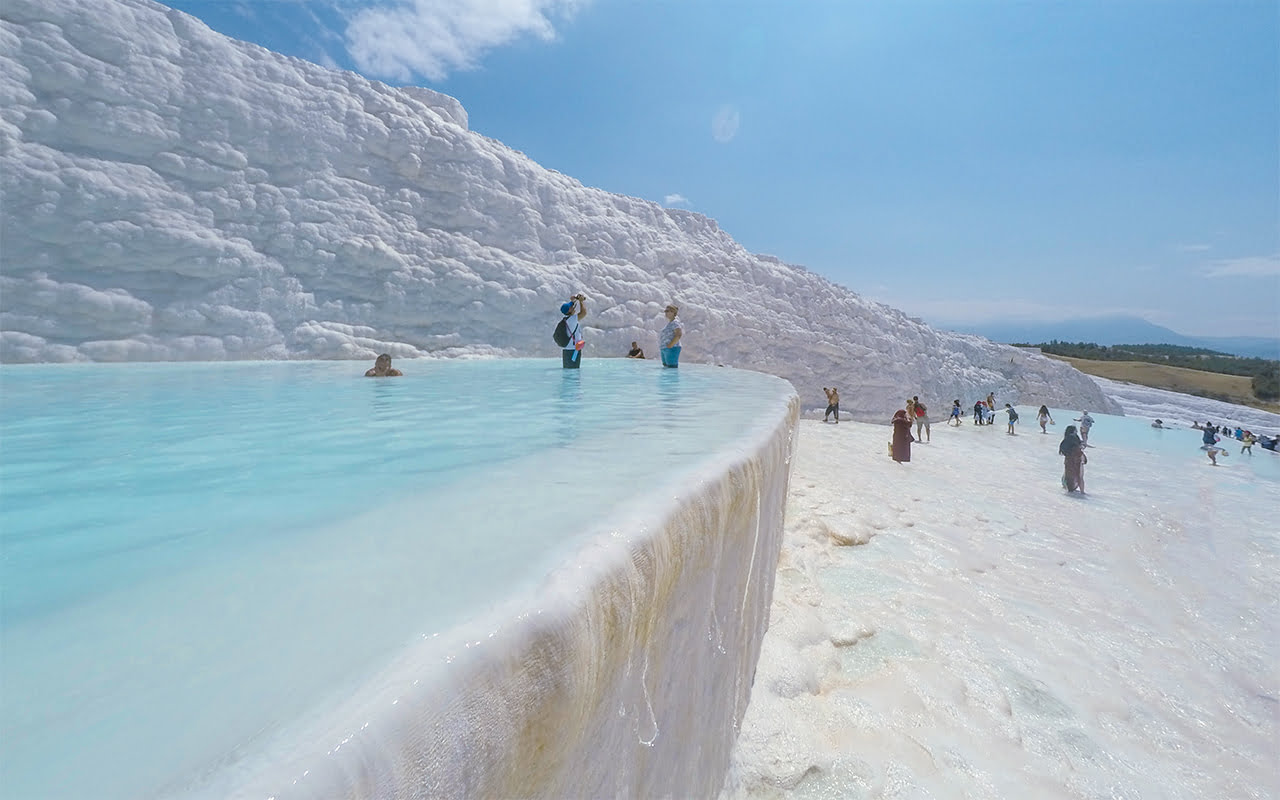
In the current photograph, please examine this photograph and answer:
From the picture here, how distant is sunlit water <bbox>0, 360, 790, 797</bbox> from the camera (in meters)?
0.75

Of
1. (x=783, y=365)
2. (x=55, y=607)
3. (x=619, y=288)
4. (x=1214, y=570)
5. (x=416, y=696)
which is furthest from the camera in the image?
(x=783, y=365)

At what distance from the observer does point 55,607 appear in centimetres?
114

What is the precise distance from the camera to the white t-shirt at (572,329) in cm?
825

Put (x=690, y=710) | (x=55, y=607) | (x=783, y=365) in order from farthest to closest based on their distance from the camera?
(x=783, y=365) < (x=690, y=710) < (x=55, y=607)

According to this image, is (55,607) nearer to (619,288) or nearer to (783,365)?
(619,288)

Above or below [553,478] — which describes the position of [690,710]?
below

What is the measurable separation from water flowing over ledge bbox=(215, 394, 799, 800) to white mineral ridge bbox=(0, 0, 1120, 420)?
12978 millimetres

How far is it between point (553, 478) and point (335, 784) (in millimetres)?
1327

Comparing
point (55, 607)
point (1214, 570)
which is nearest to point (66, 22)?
point (55, 607)

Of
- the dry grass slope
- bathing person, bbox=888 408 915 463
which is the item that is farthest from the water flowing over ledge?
the dry grass slope

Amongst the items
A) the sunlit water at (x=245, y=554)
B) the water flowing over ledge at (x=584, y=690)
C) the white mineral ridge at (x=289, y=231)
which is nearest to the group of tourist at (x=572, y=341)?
the sunlit water at (x=245, y=554)

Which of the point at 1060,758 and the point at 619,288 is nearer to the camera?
the point at 1060,758

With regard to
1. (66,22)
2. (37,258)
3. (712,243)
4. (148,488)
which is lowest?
(148,488)

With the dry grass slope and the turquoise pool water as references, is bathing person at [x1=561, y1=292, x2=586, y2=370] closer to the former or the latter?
the turquoise pool water
